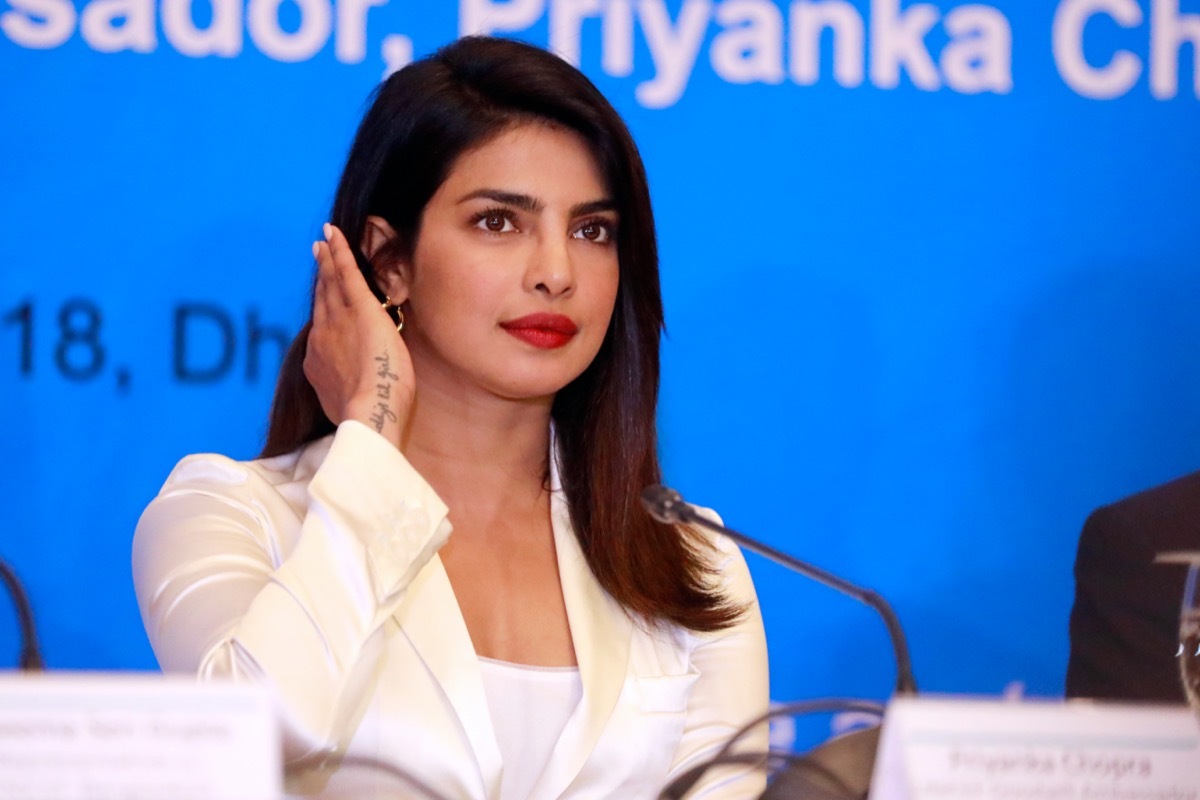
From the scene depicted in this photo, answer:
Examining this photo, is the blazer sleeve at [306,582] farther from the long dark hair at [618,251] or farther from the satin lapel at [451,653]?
the long dark hair at [618,251]

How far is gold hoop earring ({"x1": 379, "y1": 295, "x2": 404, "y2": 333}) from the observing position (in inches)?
76.7

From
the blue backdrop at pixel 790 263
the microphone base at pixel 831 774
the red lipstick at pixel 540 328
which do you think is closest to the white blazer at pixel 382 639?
the microphone base at pixel 831 774

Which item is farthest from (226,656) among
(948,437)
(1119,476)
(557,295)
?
(1119,476)

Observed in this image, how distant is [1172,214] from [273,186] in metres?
1.55

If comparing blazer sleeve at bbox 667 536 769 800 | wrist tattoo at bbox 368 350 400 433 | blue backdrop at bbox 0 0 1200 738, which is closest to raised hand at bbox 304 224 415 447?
wrist tattoo at bbox 368 350 400 433

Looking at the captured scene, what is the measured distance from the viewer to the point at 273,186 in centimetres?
249

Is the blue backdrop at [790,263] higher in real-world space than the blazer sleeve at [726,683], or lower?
higher

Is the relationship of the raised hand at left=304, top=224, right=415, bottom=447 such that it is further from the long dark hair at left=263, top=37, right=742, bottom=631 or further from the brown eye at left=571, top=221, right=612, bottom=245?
the brown eye at left=571, top=221, right=612, bottom=245

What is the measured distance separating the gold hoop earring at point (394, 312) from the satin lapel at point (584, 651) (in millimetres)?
287

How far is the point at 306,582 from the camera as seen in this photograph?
1438 millimetres

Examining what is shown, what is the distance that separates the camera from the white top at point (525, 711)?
1.73 metres

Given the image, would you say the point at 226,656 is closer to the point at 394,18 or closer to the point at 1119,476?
the point at 394,18

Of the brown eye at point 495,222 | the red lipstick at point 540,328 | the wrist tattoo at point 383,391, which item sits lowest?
the wrist tattoo at point 383,391

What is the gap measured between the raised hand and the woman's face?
0.31ft
